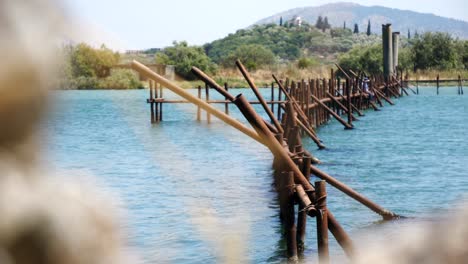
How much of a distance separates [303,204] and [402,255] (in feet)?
22.6

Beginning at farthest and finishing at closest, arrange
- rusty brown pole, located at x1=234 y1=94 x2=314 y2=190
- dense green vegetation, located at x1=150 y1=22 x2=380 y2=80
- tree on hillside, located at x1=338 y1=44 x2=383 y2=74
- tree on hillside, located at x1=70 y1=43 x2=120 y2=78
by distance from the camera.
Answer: dense green vegetation, located at x1=150 y1=22 x2=380 y2=80
tree on hillside, located at x1=338 y1=44 x2=383 y2=74
rusty brown pole, located at x1=234 y1=94 x2=314 y2=190
tree on hillside, located at x1=70 y1=43 x2=120 y2=78

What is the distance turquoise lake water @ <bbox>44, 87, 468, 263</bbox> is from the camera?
9.29 m

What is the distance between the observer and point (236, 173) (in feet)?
59.4

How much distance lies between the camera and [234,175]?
1778 centimetres

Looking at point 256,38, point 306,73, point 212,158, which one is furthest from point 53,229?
point 256,38

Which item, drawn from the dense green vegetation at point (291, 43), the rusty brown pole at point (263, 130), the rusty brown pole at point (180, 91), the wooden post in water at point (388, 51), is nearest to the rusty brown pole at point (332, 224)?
the rusty brown pole at point (263, 130)

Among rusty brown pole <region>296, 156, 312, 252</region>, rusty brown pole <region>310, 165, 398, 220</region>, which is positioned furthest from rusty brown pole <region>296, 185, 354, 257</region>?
rusty brown pole <region>296, 156, 312, 252</region>

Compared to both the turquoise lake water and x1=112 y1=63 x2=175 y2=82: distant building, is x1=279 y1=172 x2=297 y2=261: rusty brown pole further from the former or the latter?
x1=112 y1=63 x2=175 y2=82: distant building

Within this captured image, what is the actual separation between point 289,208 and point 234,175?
983cm

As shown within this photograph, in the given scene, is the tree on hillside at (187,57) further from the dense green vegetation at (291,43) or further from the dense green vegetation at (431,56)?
the dense green vegetation at (291,43)

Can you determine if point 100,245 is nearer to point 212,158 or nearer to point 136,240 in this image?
point 136,240

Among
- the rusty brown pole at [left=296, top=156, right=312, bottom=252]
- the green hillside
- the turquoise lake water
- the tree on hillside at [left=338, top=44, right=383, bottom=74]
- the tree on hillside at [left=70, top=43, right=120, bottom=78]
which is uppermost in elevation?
the green hillside

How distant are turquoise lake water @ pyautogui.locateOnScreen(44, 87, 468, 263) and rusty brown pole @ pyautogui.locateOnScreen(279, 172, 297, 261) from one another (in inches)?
10.7

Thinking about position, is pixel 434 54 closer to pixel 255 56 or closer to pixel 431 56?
pixel 431 56
